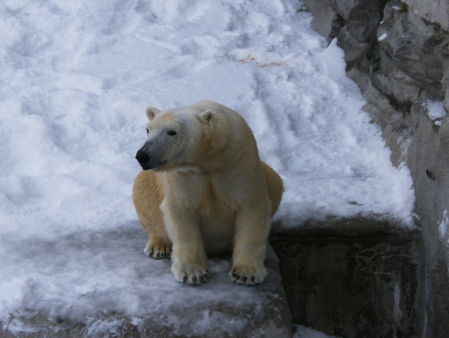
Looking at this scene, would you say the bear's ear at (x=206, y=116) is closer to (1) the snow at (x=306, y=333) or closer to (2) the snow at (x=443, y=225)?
(2) the snow at (x=443, y=225)

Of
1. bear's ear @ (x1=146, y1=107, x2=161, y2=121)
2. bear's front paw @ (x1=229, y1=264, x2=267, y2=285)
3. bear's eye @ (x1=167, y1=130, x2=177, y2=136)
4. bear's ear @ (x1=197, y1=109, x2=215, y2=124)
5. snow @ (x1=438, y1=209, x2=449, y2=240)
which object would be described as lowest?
bear's front paw @ (x1=229, y1=264, x2=267, y2=285)

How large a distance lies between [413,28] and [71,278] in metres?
2.76

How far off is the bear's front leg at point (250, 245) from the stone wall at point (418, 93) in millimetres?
1241

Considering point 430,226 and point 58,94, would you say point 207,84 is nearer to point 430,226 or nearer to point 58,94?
point 58,94

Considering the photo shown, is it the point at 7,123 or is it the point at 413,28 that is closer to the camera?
the point at 413,28

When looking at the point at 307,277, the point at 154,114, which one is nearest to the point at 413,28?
the point at 307,277

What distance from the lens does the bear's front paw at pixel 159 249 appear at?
142 inches

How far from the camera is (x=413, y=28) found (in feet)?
14.6

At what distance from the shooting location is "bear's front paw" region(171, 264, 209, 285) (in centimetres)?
324

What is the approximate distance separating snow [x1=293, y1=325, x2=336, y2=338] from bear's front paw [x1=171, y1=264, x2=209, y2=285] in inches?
60.2

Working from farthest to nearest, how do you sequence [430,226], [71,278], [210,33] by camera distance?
[210,33] → [430,226] → [71,278]

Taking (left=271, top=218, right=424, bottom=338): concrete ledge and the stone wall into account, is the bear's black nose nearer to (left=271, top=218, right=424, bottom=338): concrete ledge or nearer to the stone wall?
(left=271, top=218, right=424, bottom=338): concrete ledge

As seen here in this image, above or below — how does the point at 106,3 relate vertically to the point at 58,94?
above

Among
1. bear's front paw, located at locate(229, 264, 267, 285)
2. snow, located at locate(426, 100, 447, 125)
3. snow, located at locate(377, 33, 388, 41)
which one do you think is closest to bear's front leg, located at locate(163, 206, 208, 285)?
bear's front paw, located at locate(229, 264, 267, 285)
